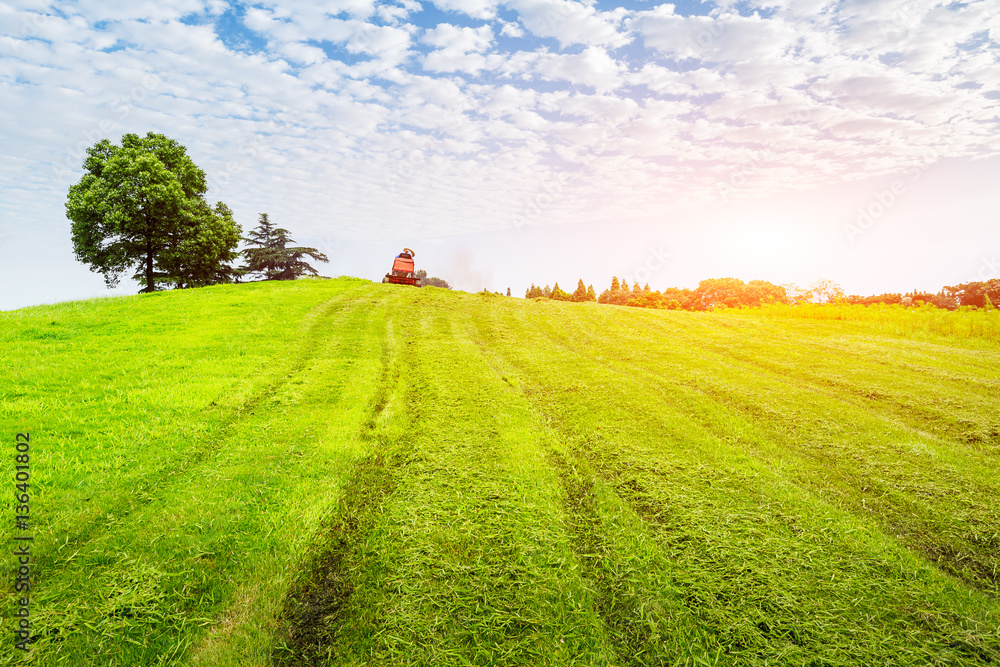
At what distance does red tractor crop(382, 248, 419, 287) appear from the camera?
3073 centimetres

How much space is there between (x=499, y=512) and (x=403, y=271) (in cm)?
2798

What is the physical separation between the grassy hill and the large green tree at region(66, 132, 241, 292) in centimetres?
2249

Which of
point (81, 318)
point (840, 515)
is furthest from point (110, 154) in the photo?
point (840, 515)

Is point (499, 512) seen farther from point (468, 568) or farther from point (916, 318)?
point (916, 318)

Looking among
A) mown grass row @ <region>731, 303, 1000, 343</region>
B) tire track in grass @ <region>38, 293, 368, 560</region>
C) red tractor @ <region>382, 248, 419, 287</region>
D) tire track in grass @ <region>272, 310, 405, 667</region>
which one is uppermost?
red tractor @ <region>382, 248, 419, 287</region>

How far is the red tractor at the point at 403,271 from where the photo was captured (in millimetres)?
30734

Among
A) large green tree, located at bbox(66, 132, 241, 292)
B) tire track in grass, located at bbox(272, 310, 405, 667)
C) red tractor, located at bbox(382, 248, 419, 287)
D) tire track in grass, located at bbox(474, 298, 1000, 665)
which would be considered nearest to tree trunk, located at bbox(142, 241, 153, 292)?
large green tree, located at bbox(66, 132, 241, 292)

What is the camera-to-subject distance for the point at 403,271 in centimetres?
3147

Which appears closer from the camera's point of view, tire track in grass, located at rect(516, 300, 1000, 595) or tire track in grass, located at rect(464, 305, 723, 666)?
tire track in grass, located at rect(464, 305, 723, 666)

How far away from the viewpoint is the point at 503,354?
1334 centimetres

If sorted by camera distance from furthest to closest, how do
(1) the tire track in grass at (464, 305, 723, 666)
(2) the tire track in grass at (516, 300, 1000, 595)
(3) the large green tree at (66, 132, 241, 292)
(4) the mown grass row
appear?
(3) the large green tree at (66, 132, 241, 292) < (4) the mown grass row < (2) the tire track in grass at (516, 300, 1000, 595) < (1) the tire track in grass at (464, 305, 723, 666)

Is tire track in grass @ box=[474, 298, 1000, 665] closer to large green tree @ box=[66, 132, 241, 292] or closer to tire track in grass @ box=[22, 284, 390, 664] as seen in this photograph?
tire track in grass @ box=[22, 284, 390, 664]

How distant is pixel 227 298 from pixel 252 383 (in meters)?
12.7

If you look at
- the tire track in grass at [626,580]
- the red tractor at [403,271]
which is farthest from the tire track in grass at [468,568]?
the red tractor at [403,271]
